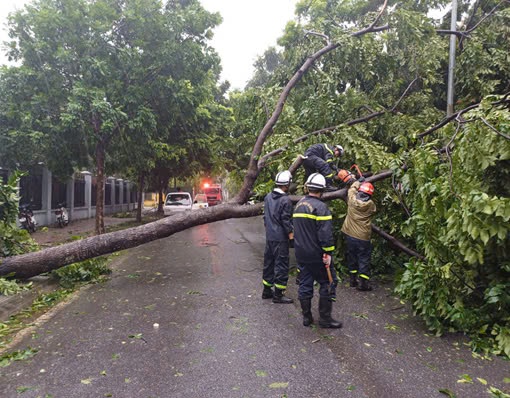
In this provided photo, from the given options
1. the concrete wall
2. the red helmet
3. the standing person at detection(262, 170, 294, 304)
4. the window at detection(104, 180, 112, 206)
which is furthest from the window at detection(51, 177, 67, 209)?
the red helmet

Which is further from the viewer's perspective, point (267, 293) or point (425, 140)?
point (425, 140)

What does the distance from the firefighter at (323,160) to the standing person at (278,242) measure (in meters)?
0.89

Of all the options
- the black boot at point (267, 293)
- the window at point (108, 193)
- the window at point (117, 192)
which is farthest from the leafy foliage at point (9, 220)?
the window at point (117, 192)

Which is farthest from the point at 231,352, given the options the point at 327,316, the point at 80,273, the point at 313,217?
the point at 80,273

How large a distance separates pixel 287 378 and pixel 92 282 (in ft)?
15.1

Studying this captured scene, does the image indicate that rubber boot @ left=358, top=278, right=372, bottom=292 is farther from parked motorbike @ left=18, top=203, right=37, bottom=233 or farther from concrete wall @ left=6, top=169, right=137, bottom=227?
concrete wall @ left=6, top=169, right=137, bottom=227

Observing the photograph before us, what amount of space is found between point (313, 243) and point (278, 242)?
3.58ft

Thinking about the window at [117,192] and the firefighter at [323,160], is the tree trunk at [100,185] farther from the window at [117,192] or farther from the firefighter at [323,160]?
the window at [117,192]

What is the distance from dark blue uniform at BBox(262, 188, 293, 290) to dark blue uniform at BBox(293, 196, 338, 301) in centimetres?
80

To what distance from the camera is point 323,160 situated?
6445 millimetres

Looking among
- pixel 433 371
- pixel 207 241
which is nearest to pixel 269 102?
pixel 207 241

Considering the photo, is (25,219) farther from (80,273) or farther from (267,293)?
(267,293)

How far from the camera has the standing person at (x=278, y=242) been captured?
534cm

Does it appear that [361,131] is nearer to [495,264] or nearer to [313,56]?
[313,56]
